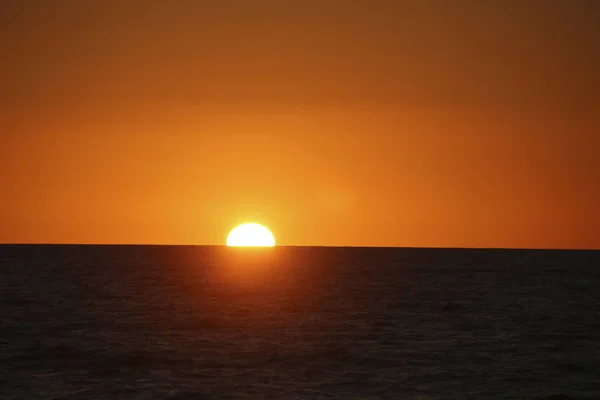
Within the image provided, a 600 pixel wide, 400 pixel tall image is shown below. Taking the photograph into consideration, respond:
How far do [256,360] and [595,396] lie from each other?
15.0 meters

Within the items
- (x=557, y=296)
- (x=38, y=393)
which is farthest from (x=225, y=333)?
(x=557, y=296)

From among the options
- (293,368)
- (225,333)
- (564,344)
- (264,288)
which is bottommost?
(293,368)

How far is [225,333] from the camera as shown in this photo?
2072 inches

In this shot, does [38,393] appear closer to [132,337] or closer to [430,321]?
[132,337]

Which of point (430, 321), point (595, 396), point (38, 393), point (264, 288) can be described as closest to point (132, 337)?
point (38, 393)

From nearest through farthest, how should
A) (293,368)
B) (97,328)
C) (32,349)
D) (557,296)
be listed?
(293,368) < (32,349) < (97,328) < (557,296)

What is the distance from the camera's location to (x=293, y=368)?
39969 millimetres

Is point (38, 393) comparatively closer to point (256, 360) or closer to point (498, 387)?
point (256, 360)

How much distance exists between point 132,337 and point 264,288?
5048 centimetres

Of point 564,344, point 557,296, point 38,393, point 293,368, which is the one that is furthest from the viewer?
point 557,296

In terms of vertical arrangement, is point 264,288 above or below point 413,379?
above

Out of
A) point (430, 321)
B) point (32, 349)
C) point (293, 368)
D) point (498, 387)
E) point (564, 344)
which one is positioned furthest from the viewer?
point (430, 321)

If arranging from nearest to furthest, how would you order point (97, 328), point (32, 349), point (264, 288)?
point (32, 349) < point (97, 328) < point (264, 288)

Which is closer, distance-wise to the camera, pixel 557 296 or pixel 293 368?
pixel 293 368
